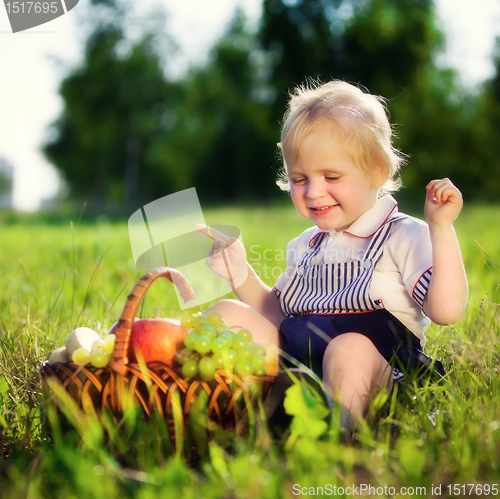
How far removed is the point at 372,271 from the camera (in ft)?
6.22

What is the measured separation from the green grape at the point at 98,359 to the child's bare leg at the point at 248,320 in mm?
604

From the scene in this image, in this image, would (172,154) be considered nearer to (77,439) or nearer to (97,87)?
(97,87)

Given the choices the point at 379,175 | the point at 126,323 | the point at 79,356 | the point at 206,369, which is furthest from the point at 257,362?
the point at 379,175

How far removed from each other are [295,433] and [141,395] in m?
0.45

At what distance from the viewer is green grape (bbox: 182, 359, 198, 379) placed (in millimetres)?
1360

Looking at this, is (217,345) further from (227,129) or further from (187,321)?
(227,129)

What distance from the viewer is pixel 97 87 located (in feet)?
69.5

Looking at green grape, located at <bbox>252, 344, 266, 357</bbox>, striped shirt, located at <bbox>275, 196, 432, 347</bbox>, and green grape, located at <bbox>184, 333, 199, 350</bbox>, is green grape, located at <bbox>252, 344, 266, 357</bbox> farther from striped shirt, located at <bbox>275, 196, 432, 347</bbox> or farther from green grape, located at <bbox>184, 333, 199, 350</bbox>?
striped shirt, located at <bbox>275, 196, 432, 347</bbox>

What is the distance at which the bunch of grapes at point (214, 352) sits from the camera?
1365 mm

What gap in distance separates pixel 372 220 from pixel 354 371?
2.38 ft

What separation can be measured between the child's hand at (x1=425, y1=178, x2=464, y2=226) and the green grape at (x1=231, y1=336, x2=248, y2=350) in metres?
0.76

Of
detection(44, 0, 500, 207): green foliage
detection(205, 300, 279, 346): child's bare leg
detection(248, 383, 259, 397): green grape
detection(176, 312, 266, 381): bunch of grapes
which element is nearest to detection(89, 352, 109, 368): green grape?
detection(176, 312, 266, 381): bunch of grapes

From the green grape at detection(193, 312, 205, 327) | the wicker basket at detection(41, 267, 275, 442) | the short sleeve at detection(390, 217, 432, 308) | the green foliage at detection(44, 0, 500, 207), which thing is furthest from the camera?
the green foliage at detection(44, 0, 500, 207)

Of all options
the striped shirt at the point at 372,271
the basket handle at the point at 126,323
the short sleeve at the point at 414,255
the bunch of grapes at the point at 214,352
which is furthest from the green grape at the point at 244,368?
the short sleeve at the point at 414,255
